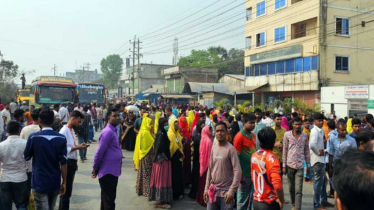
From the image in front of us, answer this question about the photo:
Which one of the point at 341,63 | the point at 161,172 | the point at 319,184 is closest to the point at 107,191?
the point at 161,172

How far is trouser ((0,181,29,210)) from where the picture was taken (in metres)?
4.48

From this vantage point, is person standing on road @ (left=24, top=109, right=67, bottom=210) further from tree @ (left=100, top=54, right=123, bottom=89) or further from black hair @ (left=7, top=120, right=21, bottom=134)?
tree @ (left=100, top=54, right=123, bottom=89)

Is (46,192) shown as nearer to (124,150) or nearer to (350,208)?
(350,208)

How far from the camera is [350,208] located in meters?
1.55

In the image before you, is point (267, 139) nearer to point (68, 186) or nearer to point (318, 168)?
point (318, 168)

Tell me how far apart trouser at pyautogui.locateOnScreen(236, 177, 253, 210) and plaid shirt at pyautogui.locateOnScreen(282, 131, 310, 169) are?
1.24 metres

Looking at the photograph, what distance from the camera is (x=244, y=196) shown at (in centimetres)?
498

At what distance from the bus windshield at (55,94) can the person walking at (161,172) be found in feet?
49.9

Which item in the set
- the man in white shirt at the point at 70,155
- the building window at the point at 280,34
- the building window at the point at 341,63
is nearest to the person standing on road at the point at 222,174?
the man in white shirt at the point at 70,155

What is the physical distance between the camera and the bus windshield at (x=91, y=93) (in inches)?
901

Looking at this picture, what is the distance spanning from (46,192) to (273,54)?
2866 cm

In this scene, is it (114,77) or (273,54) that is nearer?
(273,54)

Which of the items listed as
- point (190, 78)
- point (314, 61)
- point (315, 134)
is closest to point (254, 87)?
point (314, 61)

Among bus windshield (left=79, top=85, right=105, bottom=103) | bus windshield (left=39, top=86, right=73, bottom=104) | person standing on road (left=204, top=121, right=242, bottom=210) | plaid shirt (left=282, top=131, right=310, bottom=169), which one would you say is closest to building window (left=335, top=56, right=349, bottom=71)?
bus windshield (left=79, top=85, right=105, bottom=103)
